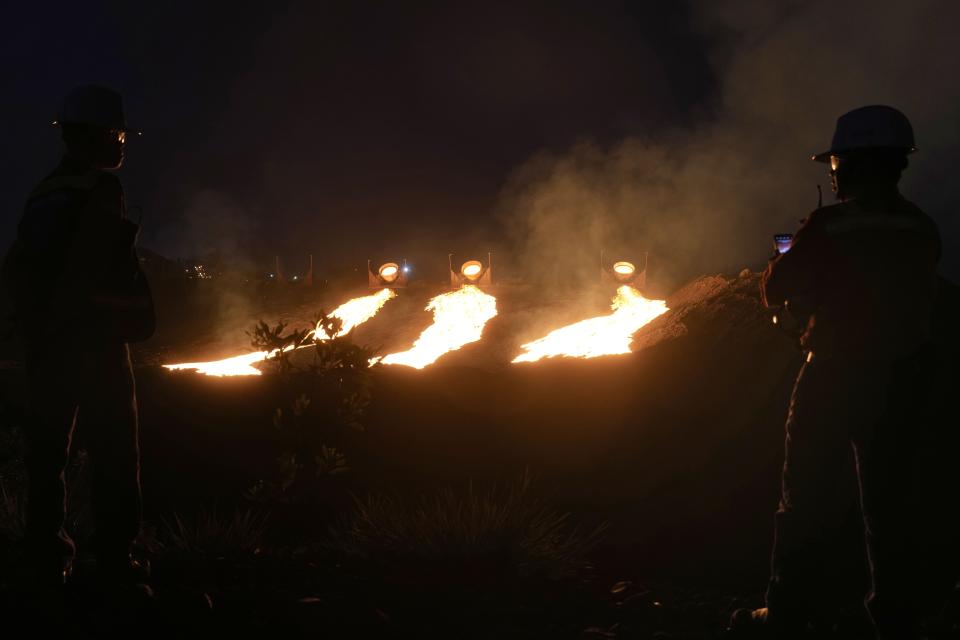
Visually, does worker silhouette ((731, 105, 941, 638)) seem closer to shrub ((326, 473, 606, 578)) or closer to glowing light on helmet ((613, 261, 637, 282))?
shrub ((326, 473, 606, 578))

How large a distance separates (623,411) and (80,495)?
5283 millimetres

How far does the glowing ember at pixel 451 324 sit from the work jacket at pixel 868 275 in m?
7.18

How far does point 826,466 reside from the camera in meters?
3.68

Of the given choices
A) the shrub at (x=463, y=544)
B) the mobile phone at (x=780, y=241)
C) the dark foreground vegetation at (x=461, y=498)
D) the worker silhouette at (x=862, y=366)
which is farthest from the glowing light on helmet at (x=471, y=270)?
the worker silhouette at (x=862, y=366)

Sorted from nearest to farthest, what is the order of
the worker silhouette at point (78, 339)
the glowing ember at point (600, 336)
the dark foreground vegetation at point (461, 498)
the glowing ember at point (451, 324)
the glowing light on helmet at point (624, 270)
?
the worker silhouette at point (78, 339) → the dark foreground vegetation at point (461, 498) → the glowing ember at point (600, 336) → the glowing ember at point (451, 324) → the glowing light on helmet at point (624, 270)

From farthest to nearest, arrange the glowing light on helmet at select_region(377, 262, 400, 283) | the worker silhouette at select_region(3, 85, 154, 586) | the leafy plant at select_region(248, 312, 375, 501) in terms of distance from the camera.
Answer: the glowing light on helmet at select_region(377, 262, 400, 283) → the leafy plant at select_region(248, 312, 375, 501) → the worker silhouette at select_region(3, 85, 154, 586)

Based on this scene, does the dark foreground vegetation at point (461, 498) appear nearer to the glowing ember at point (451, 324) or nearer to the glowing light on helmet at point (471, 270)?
the glowing ember at point (451, 324)

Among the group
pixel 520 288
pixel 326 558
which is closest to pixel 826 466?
pixel 326 558

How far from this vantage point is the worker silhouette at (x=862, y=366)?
3564 mm

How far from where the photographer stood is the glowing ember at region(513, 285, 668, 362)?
8.25m

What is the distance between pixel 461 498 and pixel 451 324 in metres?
8.28

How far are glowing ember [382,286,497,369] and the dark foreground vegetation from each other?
129 inches

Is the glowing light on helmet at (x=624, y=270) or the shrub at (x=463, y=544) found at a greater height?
the glowing light on helmet at (x=624, y=270)

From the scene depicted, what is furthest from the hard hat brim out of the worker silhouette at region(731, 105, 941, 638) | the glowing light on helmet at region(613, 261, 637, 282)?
the glowing light on helmet at region(613, 261, 637, 282)
